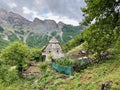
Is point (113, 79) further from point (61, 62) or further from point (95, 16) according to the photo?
point (61, 62)

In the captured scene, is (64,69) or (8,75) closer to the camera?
(64,69)

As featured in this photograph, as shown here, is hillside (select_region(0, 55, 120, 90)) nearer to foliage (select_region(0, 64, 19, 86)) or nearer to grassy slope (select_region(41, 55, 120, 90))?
grassy slope (select_region(41, 55, 120, 90))

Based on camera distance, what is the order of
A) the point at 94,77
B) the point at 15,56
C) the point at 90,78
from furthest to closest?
the point at 15,56 < the point at 90,78 < the point at 94,77

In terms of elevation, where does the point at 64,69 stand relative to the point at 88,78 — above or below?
above

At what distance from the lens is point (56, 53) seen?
4471 inches

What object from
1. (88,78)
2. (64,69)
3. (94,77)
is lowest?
(88,78)

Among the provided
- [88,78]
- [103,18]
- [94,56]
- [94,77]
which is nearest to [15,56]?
[94,56]

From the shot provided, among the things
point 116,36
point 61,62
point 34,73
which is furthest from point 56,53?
point 116,36

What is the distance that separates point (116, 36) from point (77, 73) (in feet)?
80.2

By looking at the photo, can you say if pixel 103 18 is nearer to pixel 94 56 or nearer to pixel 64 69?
pixel 94 56

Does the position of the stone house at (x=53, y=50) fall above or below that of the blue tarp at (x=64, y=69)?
above

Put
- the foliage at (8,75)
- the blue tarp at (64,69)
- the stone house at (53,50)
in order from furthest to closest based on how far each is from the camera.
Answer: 1. the stone house at (53,50)
2. the foliage at (8,75)
3. the blue tarp at (64,69)

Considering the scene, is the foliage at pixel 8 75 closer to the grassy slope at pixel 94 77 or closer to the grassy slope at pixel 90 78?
the grassy slope at pixel 90 78

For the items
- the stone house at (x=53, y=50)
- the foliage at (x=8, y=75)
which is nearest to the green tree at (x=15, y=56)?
the foliage at (x=8, y=75)
